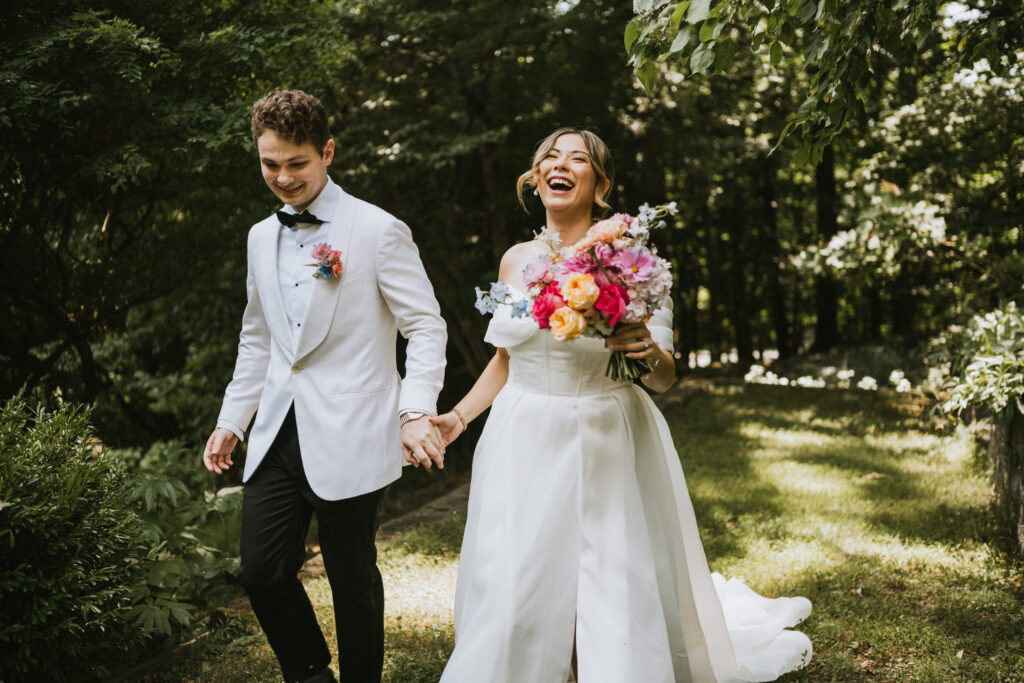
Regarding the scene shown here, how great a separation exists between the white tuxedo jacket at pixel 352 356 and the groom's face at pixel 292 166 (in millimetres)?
129

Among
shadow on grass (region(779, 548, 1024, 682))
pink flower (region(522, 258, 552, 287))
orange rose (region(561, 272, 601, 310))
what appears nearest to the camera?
orange rose (region(561, 272, 601, 310))

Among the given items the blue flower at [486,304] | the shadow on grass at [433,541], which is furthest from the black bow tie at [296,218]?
the shadow on grass at [433,541]

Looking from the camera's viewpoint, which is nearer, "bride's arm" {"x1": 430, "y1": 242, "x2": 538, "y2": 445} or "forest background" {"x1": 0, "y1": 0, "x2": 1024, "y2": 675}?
"bride's arm" {"x1": 430, "y1": 242, "x2": 538, "y2": 445}

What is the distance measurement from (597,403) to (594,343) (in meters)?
0.23

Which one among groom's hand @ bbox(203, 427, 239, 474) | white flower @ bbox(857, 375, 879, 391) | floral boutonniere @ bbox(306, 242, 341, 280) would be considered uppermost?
floral boutonniere @ bbox(306, 242, 341, 280)

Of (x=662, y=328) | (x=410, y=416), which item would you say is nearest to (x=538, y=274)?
(x=662, y=328)

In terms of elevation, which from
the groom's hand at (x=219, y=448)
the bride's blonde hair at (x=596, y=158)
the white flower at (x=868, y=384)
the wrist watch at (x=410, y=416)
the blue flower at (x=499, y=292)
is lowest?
the white flower at (x=868, y=384)

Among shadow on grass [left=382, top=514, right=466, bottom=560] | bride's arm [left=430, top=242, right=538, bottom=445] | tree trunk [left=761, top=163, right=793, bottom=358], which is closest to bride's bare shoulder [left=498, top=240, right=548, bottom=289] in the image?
bride's arm [left=430, top=242, right=538, bottom=445]

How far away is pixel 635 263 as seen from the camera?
8.55 feet

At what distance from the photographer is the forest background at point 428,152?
4.18 meters

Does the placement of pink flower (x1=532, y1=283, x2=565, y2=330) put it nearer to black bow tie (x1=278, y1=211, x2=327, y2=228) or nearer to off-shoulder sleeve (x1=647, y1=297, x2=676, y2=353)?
off-shoulder sleeve (x1=647, y1=297, x2=676, y2=353)

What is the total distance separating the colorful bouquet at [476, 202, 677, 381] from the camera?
2.52 meters

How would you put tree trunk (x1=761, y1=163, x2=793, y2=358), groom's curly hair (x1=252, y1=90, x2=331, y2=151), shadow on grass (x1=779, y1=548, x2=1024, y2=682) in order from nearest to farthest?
groom's curly hair (x1=252, y1=90, x2=331, y2=151) < shadow on grass (x1=779, y1=548, x2=1024, y2=682) < tree trunk (x1=761, y1=163, x2=793, y2=358)

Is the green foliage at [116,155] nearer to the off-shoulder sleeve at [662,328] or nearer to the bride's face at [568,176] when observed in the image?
the bride's face at [568,176]
